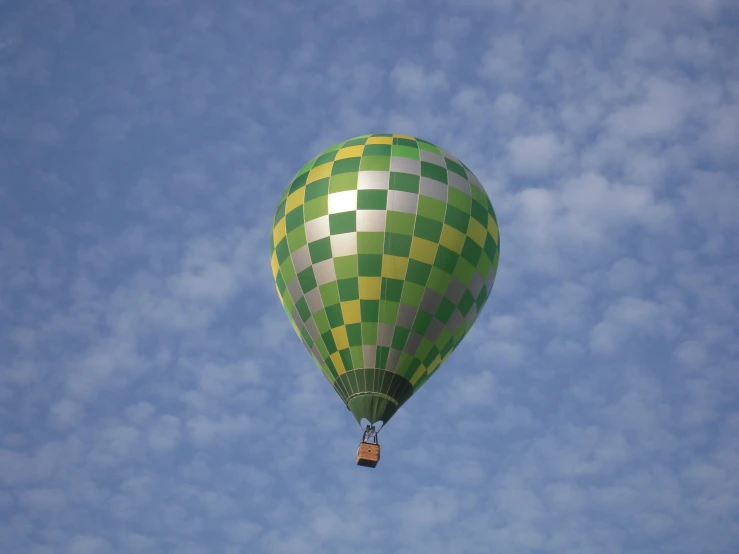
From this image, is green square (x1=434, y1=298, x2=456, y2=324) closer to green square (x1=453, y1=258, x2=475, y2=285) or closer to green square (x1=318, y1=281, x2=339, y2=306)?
green square (x1=453, y1=258, x2=475, y2=285)

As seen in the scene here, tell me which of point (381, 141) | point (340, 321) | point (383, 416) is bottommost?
point (383, 416)

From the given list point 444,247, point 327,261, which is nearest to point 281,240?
point 327,261

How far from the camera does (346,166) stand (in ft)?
103

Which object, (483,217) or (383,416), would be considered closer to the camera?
(383,416)

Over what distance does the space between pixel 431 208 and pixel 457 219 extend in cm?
70

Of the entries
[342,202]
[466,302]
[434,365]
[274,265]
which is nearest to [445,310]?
[466,302]

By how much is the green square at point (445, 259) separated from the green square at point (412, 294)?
713 millimetres

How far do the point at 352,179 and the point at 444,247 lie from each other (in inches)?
105

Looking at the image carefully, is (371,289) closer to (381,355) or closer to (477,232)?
(381,355)

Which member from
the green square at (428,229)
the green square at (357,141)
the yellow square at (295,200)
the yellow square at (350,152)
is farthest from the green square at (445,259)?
the yellow square at (295,200)

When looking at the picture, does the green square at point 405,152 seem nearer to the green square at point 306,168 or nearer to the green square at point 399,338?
the green square at point 306,168

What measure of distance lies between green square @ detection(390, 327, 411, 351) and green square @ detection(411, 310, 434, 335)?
280 millimetres

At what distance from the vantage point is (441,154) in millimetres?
32062

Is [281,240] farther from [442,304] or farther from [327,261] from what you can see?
[442,304]
